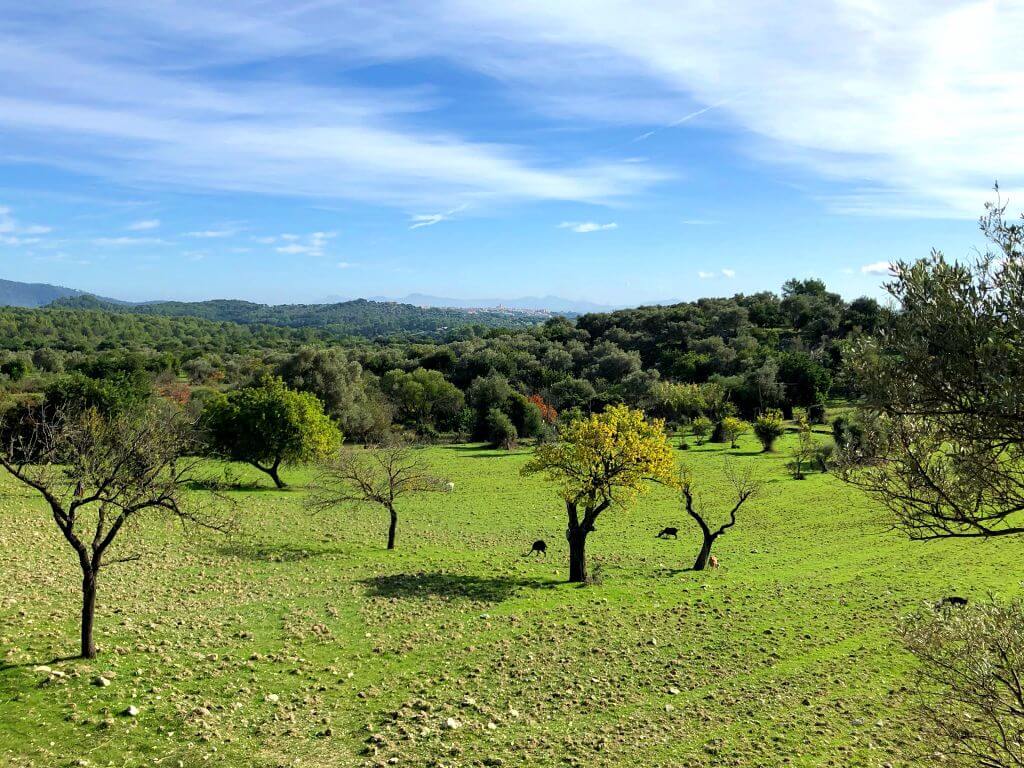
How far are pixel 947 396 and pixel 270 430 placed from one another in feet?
166

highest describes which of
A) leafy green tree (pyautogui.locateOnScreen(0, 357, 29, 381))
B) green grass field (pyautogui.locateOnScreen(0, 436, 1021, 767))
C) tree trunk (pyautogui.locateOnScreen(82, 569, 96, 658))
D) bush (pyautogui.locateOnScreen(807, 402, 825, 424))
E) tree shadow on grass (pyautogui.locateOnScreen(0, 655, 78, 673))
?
leafy green tree (pyautogui.locateOnScreen(0, 357, 29, 381))

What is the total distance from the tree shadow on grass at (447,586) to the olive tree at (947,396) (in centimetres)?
1647

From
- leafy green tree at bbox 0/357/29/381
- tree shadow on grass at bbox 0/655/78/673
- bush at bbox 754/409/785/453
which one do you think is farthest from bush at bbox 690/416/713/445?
leafy green tree at bbox 0/357/29/381

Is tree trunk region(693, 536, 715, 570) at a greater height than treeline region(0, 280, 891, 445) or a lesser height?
lesser

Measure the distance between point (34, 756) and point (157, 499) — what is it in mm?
5608

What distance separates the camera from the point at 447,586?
25.6 metres

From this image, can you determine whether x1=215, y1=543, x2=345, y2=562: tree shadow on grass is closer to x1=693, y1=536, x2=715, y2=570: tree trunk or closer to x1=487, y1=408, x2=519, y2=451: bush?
x1=693, y1=536, x2=715, y2=570: tree trunk

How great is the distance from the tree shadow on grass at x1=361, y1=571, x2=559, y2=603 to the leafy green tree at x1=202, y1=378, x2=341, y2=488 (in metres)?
28.8

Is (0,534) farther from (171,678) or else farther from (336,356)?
(336,356)

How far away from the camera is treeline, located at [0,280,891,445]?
3546 inches

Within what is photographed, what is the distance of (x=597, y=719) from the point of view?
14859 mm

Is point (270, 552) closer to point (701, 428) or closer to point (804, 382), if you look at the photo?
point (701, 428)

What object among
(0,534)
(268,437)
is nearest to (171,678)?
(0,534)

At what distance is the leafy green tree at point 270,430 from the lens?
172ft
